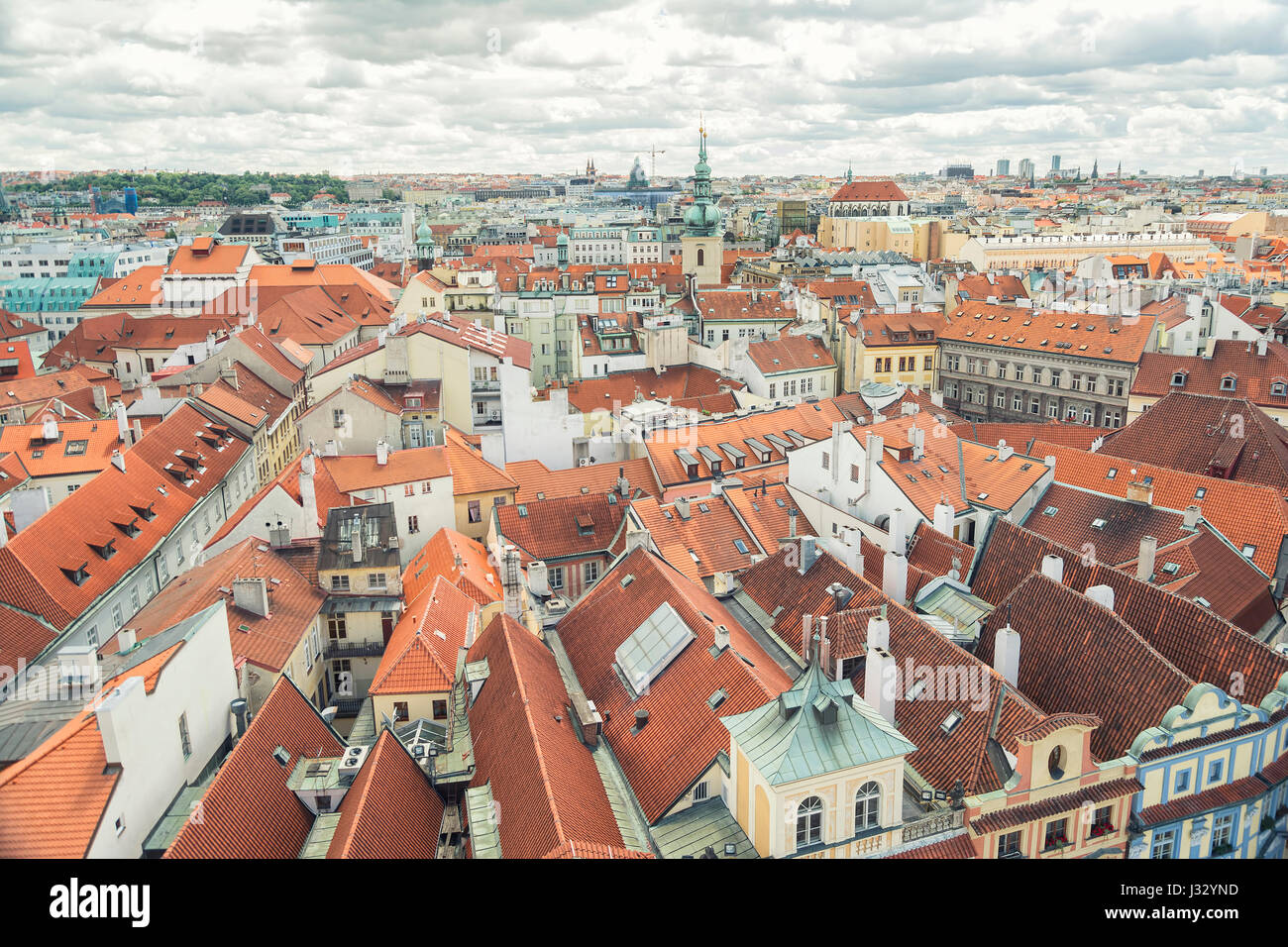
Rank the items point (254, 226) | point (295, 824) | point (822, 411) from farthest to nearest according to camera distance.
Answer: point (254, 226) → point (822, 411) → point (295, 824)

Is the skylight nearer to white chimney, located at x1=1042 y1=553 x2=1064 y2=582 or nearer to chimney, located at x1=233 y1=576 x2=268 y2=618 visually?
white chimney, located at x1=1042 y1=553 x2=1064 y2=582

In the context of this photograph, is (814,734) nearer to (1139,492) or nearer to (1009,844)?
(1009,844)

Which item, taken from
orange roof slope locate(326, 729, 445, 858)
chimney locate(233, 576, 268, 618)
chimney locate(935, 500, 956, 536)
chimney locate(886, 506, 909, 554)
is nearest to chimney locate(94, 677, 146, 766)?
orange roof slope locate(326, 729, 445, 858)

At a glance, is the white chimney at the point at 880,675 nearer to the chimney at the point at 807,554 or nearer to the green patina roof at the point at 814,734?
the green patina roof at the point at 814,734
